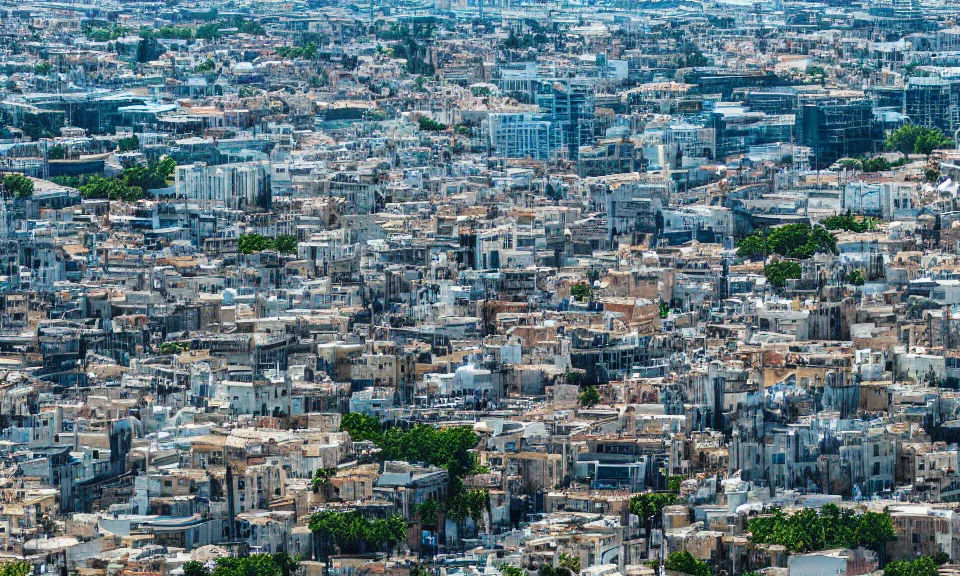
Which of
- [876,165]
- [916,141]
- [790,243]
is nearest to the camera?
[790,243]

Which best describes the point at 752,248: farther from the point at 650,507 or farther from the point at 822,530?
the point at 822,530

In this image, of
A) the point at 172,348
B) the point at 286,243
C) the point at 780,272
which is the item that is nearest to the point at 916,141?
the point at 286,243

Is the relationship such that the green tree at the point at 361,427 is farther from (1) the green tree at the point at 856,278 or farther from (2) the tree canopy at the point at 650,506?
(1) the green tree at the point at 856,278

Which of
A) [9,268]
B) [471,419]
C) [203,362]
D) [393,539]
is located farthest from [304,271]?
[393,539]

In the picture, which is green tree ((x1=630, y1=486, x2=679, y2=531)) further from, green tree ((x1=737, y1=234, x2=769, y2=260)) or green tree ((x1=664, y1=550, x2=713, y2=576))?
green tree ((x1=737, y1=234, x2=769, y2=260))

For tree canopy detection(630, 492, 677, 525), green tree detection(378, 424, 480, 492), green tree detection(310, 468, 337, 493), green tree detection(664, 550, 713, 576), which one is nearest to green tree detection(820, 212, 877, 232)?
green tree detection(378, 424, 480, 492)

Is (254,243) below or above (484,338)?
below
